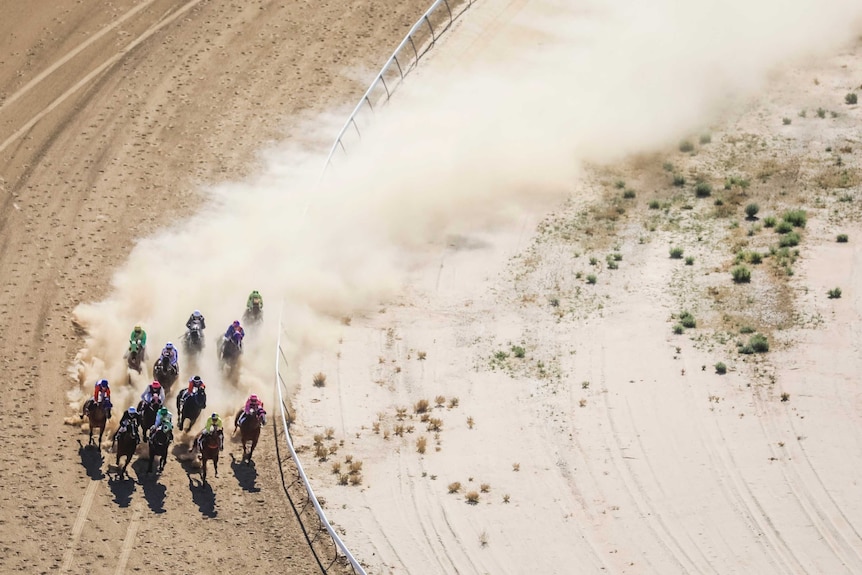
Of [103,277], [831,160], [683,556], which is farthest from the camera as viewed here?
[831,160]

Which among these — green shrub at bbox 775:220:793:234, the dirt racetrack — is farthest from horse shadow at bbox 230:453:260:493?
green shrub at bbox 775:220:793:234

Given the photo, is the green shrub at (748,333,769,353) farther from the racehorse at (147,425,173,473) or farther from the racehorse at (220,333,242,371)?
the racehorse at (147,425,173,473)

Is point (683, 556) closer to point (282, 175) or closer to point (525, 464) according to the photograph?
point (525, 464)

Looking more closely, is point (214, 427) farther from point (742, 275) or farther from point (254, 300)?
point (742, 275)

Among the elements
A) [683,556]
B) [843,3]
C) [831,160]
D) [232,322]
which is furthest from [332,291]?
[843,3]

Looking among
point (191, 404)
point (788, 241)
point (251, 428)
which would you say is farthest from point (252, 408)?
point (788, 241)

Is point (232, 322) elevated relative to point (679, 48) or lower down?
elevated
